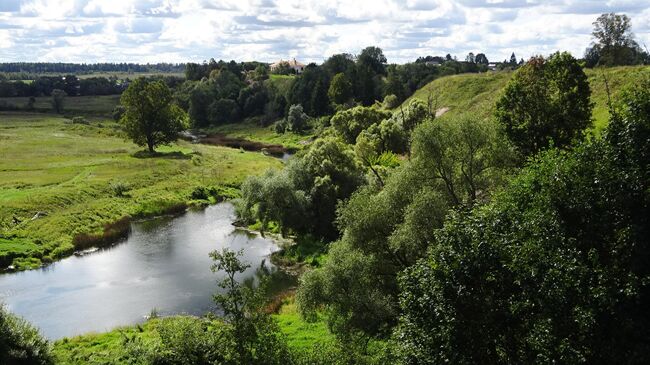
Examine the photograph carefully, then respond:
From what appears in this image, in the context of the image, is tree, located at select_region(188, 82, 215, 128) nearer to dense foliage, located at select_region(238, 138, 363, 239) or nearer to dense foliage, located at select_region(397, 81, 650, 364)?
dense foliage, located at select_region(238, 138, 363, 239)

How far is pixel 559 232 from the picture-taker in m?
21.2

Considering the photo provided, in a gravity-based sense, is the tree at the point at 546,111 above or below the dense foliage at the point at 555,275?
above

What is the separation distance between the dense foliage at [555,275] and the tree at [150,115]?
9082cm

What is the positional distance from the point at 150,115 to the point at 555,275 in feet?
316

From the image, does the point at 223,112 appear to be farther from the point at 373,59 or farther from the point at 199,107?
the point at 373,59

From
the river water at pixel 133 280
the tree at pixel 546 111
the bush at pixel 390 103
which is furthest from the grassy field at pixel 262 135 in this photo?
the tree at pixel 546 111

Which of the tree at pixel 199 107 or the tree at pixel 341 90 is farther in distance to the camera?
the tree at pixel 199 107

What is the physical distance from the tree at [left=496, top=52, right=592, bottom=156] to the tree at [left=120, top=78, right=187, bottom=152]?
75.6 meters

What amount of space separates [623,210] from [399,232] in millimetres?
15809

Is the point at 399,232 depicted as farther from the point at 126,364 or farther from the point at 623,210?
the point at 126,364

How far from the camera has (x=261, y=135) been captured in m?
148

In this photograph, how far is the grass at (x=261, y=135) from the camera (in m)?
132

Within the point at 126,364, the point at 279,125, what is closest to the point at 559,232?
the point at 126,364

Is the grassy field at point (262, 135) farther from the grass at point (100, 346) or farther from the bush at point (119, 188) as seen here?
the grass at point (100, 346)
